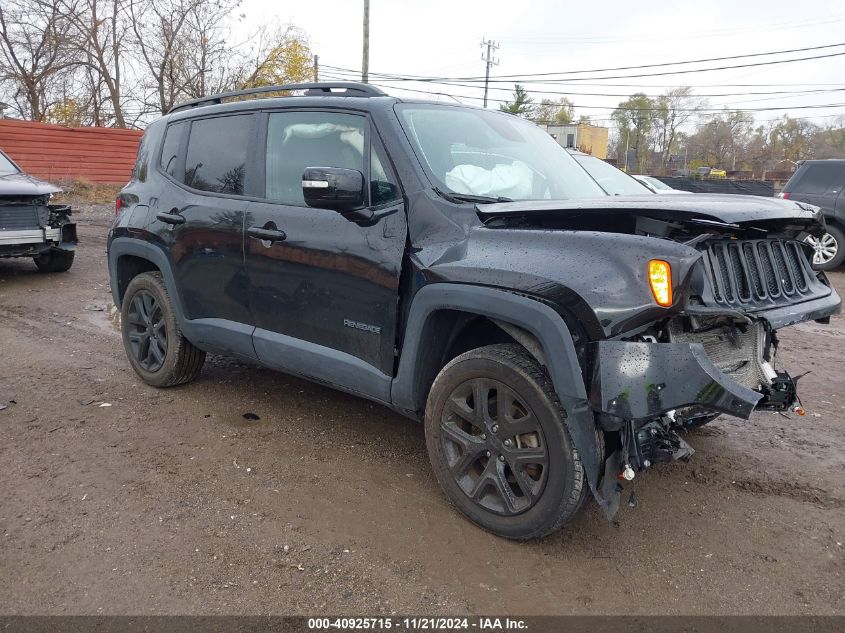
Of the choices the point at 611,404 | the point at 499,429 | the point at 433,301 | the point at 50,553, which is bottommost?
the point at 50,553

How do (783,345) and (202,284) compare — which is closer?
(202,284)

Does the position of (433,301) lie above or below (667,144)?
below

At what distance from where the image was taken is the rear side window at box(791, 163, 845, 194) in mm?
11352

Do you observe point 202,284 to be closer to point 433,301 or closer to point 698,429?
point 433,301

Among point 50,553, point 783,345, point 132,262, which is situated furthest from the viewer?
point 783,345

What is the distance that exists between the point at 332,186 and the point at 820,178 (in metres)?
11.4

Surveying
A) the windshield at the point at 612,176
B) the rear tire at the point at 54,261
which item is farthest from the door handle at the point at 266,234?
the rear tire at the point at 54,261

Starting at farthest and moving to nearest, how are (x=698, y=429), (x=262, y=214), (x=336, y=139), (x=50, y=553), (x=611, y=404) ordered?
(x=698, y=429) → (x=262, y=214) → (x=336, y=139) → (x=50, y=553) → (x=611, y=404)

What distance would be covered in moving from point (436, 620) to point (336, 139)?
2409 mm

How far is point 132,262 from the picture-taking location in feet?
16.4

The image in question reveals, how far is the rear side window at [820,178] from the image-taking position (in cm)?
1135

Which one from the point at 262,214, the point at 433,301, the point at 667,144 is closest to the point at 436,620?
the point at 433,301

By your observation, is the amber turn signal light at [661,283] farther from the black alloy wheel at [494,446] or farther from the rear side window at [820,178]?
the rear side window at [820,178]

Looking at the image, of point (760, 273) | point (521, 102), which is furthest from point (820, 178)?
point (521, 102)
